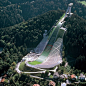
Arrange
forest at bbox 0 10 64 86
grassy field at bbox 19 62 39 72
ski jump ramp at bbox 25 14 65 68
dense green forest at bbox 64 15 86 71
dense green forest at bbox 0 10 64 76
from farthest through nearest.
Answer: dense green forest at bbox 0 10 64 76 → forest at bbox 0 10 64 86 → ski jump ramp at bbox 25 14 65 68 → dense green forest at bbox 64 15 86 71 → grassy field at bbox 19 62 39 72

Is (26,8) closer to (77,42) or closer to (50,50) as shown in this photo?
(50,50)

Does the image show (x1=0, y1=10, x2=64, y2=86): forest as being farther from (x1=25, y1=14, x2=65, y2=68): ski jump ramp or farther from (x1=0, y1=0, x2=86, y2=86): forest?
(x1=25, y1=14, x2=65, y2=68): ski jump ramp

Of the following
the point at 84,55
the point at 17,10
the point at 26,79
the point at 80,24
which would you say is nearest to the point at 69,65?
the point at 84,55

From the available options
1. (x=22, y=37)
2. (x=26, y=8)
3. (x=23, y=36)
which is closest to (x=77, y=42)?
(x=23, y=36)

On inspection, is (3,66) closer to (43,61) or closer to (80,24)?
(43,61)

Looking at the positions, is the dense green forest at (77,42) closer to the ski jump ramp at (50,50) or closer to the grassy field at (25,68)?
the ski jump ramp at (50,50)

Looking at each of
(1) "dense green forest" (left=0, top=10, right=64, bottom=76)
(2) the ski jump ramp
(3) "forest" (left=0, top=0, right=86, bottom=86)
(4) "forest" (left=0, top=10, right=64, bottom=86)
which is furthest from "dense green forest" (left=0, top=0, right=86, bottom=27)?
(2) the ski jump ramp

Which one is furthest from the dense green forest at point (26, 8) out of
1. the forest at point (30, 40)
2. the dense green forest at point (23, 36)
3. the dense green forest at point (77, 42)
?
the dense green forest at point (77, 42)
